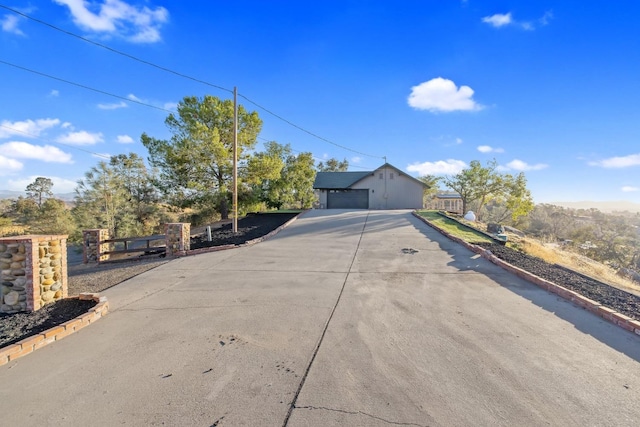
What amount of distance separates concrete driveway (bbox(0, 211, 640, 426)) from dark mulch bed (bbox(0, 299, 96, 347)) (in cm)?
57

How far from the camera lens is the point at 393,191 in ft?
87.5

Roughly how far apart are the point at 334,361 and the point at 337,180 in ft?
83.3

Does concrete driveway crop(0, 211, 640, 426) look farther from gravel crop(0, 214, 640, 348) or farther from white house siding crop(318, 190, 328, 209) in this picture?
white house siding crop(318, 190, 328, 209)

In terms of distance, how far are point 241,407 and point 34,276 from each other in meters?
4.84

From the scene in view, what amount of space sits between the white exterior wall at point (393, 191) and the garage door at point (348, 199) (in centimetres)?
57

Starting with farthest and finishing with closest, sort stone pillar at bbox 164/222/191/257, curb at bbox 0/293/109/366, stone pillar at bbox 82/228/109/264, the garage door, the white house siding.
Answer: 1. the white house siding
2. the garage door
3. stone pillar at bbox 82/228/109/264
4. stone pillar at bbox 164/222/191/257
5. curb at bbox 0/293/109/366

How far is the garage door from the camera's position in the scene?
27.2 m

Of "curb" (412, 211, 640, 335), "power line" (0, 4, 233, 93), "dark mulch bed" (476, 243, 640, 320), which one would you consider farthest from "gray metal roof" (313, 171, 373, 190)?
"curb" (412, 211, 640, 335)

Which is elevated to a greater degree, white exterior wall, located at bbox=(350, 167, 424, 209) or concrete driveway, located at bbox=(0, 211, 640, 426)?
white exterior wall, located at bbox=(350, 167, 424, 209)

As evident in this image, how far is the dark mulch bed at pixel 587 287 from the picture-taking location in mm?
5045

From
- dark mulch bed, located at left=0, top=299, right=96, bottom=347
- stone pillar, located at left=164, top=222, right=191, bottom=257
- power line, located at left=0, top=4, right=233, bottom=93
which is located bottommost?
A: dark mulch bed, located at left=0, top=299, right=96, bottom=347

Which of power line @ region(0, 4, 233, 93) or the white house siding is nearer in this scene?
power line @ region(0, 4, 233, 93)

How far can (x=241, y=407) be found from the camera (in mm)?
2635

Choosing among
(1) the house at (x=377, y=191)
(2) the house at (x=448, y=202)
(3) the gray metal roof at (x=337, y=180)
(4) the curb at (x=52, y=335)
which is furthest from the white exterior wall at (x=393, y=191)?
(4) the curb at (x=52, y=335)
